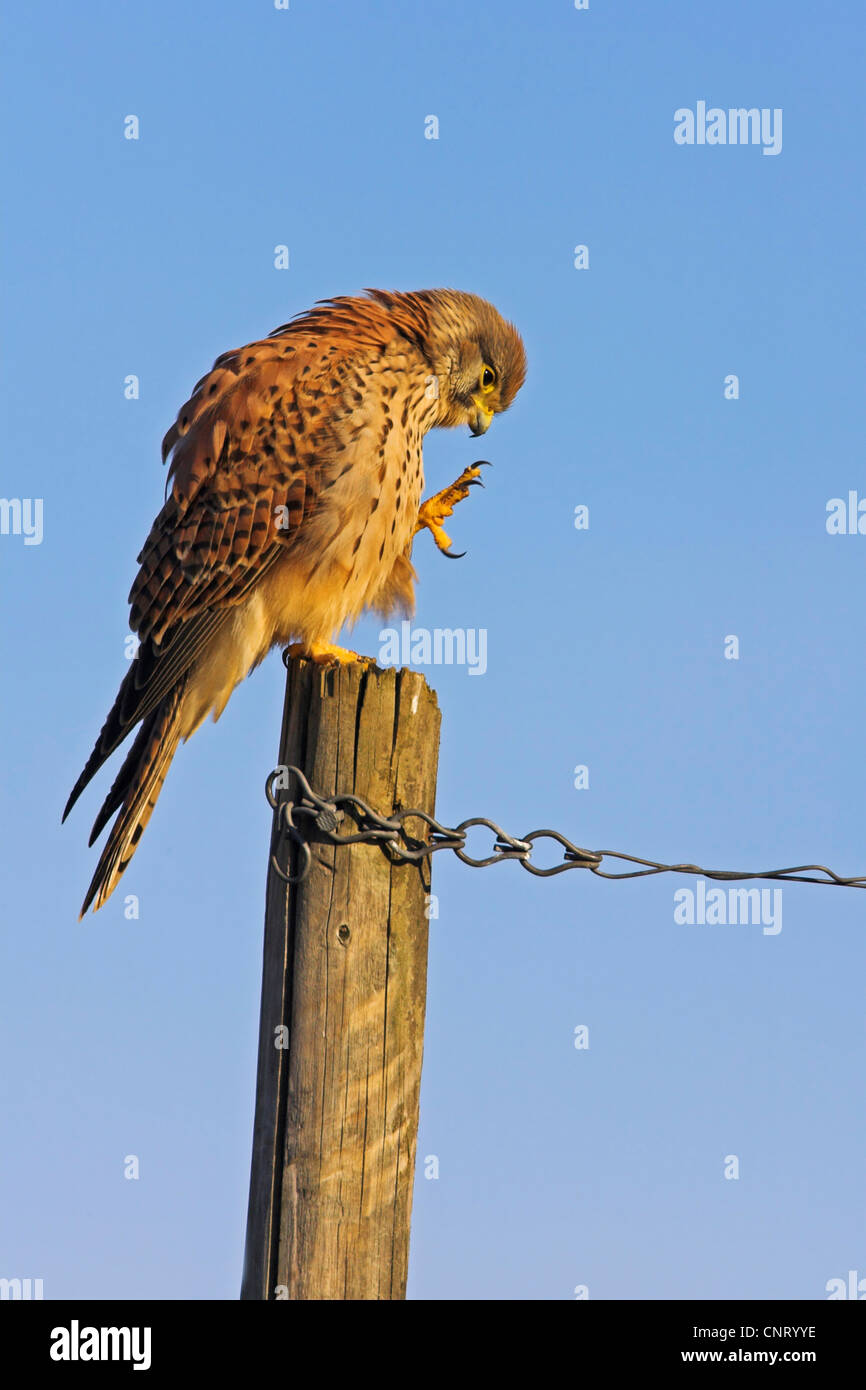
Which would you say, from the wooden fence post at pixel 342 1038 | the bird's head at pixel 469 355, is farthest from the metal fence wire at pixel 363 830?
the bird's head at pixel 469 355

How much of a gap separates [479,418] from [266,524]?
144 cm

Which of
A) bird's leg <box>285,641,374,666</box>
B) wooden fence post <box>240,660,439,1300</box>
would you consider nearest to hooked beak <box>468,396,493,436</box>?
bird's leg <box>285,641,374,666</box>

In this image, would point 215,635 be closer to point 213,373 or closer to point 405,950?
point 213,373

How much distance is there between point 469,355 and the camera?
5387 mm

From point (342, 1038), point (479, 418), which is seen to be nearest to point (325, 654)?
point (479, 418)

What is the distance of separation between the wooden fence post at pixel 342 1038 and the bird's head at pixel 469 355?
8.72 ft

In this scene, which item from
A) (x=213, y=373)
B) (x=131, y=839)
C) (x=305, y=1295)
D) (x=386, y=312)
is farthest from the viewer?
(x=386, y=312)

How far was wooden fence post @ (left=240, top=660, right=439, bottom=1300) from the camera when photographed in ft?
8.93

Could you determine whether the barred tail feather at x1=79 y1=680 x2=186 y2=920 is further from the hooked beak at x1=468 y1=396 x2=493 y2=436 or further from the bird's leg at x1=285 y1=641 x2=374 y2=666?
the hooked beak at x1=468 y1=396 x2=493 y2=436

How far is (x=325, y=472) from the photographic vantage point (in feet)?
14.9
